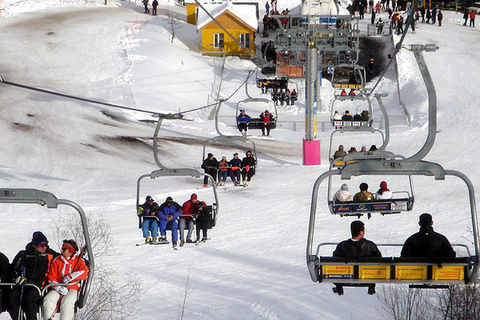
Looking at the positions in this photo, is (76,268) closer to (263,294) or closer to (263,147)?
(263,294)

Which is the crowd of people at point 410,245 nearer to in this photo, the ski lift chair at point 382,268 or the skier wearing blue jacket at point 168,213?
the ski lift chair at point 382,268

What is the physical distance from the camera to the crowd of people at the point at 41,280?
29.4ft

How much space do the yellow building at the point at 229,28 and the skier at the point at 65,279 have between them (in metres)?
40.3

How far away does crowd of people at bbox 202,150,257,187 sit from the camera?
23.9 metres

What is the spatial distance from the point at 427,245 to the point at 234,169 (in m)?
15.7

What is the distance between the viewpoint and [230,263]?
19734mm

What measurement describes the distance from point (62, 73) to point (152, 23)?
32.8ft

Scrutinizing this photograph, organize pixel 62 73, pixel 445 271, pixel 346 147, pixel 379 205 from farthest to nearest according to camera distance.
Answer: pixel 62 73, pixel 346 147, pixel 379 205, pixel 445 271

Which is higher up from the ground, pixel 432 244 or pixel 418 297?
pixel 432 244

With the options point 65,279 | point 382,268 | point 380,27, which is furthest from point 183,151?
point 380,27

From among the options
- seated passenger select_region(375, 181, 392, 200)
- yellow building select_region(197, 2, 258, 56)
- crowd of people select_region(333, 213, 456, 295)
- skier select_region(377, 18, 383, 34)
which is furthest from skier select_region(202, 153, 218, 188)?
skier select_region(377, 18, 383, 34)

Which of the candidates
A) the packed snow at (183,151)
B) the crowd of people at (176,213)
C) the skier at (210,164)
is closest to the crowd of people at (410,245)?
the crowd of people at (176,213)

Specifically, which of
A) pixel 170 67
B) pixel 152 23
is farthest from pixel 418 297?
pixel 152 23

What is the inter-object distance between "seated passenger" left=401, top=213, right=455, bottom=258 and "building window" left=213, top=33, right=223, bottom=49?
4096 cm
